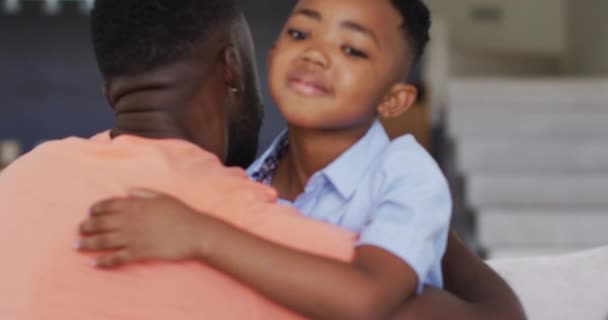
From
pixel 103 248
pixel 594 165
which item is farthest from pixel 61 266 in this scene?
pixel 594 165

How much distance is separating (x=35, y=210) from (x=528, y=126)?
461 centimetres

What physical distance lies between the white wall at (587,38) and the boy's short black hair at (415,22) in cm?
562

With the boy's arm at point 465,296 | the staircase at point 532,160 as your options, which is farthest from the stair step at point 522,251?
the boy's arm at point 465,296

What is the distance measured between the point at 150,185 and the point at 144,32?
0.15 m

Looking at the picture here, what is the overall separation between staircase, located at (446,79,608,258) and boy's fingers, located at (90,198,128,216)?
360 centimetres

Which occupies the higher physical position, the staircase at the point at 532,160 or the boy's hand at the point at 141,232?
the boy's hand at the point at 141,232

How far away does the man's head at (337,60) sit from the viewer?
1.05 metres

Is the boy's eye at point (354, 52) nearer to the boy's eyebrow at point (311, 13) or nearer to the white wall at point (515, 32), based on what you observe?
the boy's eyebrow at point (311, 13)

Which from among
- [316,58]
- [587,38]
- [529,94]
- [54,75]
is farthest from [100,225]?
[587,38]

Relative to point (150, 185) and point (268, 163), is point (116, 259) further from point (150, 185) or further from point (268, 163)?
point (268, 163)

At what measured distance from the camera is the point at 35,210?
2.71 ft

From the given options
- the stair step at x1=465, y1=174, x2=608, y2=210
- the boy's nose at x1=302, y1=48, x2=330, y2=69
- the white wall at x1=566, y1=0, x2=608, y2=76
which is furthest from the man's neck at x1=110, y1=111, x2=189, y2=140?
the white wall at x1=566, y1=0, x2=608, y2=76

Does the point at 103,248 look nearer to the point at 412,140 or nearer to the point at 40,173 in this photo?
the point at 40,173

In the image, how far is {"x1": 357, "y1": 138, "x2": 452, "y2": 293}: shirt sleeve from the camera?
88 centimetres
